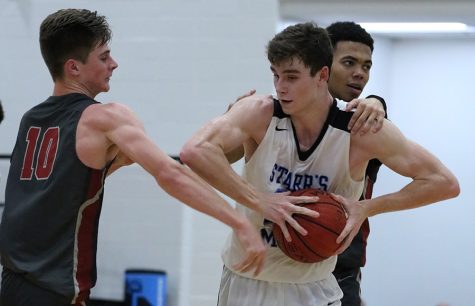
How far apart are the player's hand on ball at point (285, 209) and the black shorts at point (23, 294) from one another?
90cm

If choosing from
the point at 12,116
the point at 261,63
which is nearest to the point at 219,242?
the point at 261,63

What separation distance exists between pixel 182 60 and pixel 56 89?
2.59 meters

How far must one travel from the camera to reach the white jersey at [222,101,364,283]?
13.1 feet

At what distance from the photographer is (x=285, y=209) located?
382cm

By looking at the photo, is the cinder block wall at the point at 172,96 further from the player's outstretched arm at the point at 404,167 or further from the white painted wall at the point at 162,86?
the player's outstretched arm at the point at 404,167

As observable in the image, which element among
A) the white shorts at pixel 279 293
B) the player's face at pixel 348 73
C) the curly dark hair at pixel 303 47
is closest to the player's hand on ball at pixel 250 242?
the white shorts at pixel 279 293

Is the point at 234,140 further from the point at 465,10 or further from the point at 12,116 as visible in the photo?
the point at 12,116

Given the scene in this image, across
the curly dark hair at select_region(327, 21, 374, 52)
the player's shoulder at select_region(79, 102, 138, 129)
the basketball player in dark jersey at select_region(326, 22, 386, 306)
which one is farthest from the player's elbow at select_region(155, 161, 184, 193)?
the curly dark hair at select_region(327, 21, 374, 52)

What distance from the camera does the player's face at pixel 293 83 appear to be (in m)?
3.87

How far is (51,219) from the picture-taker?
3.65 meters

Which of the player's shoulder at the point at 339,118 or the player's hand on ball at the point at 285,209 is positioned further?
the player's shoulder at the point at 339,118

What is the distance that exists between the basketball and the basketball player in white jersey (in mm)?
50

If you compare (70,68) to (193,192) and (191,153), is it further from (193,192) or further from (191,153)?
(193,192)

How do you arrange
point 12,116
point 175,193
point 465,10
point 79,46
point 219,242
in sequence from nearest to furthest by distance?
point 175,193 → point 79,46 → point 465,10 → point 219,242 → point 12,116
